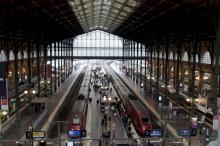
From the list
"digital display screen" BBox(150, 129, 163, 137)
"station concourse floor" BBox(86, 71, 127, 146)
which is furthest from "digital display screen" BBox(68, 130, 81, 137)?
"station concourse floor" BBox(86, 71, 127, 146)

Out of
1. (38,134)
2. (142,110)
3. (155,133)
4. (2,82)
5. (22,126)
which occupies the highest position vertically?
(2,82)

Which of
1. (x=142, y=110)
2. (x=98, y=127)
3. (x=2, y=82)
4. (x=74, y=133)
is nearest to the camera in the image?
(x=2, y=82)

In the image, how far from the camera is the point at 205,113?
36188 millimetres

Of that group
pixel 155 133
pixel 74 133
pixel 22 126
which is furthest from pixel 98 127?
pixel 155 133

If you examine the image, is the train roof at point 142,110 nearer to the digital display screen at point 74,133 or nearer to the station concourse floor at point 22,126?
the station concourse floor at point 22,126

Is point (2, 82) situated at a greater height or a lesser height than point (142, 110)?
greater

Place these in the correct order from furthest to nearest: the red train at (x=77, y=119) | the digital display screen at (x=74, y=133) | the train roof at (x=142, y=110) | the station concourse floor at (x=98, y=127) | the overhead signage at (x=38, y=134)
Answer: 1. the train roof at (x=142, y=110)
2. the station concourse floor at (x=98, y=127)
3. the red train at (x=77, y=119)
4. the digital display screen at (x=74, y=133)
5. the overhead signage at (x=38, y=134)

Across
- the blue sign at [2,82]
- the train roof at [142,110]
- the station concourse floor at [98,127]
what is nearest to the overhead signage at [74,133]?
the station concourse floor at [98,127]

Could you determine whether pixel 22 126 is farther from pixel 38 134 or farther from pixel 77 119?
pixel 38 134

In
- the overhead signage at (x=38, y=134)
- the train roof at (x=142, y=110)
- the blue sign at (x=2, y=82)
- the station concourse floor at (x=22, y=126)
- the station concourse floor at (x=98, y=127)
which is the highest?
the blue sign at (x=2, y=82)

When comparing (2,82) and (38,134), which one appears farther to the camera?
(38,134)

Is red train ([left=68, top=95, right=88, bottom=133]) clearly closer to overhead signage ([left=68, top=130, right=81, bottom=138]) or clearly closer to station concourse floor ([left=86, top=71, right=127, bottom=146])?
station concourse floor ([left=86, top=71, right=127, bottom=146])

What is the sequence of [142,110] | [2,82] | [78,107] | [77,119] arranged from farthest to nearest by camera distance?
[78,107] → [142,110] → [77,119] → [2,82]

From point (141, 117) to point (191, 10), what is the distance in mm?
11381
